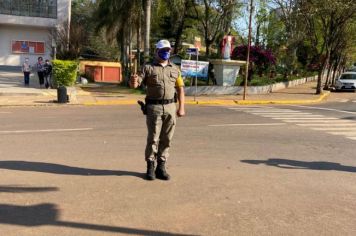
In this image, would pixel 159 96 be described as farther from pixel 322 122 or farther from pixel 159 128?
pixel 322 122

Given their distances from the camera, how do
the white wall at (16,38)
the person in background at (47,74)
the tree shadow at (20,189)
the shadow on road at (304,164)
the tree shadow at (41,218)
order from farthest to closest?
1. the white wall at (16,38)
2. the person in background at (47,74)
3. the shadow on road at (304,164)
4. the tree shadow at (20,189)
5. the tree shadow at (41,218)

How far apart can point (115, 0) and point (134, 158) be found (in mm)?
21497

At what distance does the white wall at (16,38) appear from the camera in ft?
141

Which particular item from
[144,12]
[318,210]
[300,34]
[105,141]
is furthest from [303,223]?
[300,34]

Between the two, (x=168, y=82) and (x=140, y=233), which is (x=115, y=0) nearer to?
(x=168, y=82)

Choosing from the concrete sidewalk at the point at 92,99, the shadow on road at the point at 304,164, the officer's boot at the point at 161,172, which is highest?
the officer's boot at the point at 161,172

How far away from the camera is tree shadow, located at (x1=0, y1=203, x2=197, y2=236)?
181 inches

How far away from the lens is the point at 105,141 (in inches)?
375

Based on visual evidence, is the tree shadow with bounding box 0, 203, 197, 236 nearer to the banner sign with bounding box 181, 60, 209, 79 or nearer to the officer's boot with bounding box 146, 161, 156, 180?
the officer's boot with bounding box 146, 161, 156, 180

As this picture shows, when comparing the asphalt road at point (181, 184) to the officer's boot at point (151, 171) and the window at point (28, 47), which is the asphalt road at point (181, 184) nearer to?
the officer's boot at point (151, 171)

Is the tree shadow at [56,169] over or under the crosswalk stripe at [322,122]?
over

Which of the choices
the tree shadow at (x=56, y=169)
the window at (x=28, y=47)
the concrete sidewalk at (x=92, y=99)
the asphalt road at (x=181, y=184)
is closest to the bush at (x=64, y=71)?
the concrete sidewalk at (x=92, y=99)

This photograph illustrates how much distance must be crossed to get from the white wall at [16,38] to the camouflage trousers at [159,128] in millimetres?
38751

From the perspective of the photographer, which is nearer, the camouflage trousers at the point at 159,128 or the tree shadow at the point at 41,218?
the tree shadow at the point at 41,218
